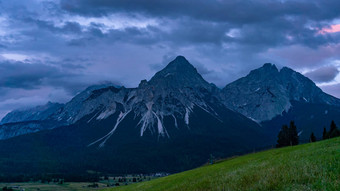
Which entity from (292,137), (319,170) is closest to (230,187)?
(319,170)

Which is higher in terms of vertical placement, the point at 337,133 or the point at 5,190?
the point at 337,133

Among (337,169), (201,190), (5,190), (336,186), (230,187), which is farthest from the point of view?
(5,190)

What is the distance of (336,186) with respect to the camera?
687 inches

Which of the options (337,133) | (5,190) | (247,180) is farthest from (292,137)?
(5,190)

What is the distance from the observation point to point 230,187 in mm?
23078

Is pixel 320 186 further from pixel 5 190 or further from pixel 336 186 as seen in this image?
pixel 5 190

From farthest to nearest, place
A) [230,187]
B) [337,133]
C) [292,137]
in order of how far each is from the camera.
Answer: [292,137] < [337,133] < [230,187]

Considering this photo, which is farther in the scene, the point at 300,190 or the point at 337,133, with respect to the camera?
the point at 337,133

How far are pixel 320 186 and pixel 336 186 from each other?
81 cm

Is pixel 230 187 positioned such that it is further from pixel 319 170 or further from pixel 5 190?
pixel 5 190

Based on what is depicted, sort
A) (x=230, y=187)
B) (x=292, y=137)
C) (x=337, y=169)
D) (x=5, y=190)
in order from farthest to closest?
(x=5, y=190)
(x=292, y=137)
(x=230, y=187)
(x=337, y=169)

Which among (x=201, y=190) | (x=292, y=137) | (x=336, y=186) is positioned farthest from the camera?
(x=292, y=137)

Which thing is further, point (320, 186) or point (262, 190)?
point (262, 190)

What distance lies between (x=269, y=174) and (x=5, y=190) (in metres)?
210
